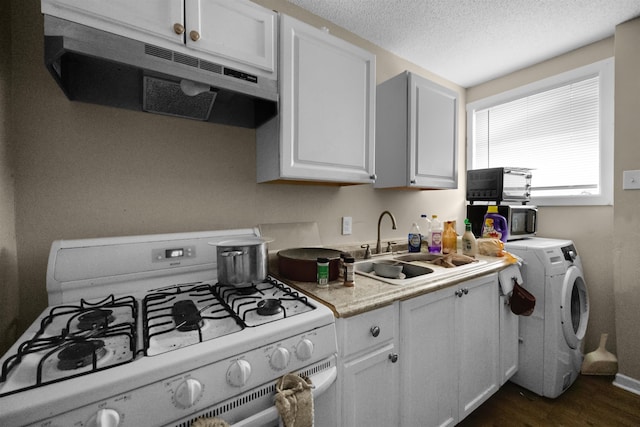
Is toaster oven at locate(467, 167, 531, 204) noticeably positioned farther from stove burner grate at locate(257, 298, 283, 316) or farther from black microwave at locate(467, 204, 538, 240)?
stove burner grate at locate(257, 298, 283, 316)

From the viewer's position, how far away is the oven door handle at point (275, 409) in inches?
27.2

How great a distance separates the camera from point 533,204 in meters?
2.35

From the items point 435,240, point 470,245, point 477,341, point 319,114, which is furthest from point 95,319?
point 470,245

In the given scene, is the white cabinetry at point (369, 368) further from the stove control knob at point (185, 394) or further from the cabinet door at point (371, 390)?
the stove control knob at point (185, 394)

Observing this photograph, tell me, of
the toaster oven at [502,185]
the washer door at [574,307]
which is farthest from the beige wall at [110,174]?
the washer door at [574,307]

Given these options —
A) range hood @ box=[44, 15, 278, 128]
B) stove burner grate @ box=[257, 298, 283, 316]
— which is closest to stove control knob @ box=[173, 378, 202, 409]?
stove burner grate @ box=[257, 298, 283, 316]

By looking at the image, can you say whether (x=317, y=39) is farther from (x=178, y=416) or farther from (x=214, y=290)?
(x=178, y=416)

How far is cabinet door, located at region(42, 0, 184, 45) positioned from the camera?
2.61 ft

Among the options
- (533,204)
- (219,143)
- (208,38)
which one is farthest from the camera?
(533,204)

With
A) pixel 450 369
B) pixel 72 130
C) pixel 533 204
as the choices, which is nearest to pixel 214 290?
pixel 72 130

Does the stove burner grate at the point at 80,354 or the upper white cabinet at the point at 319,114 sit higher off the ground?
the upper white cabinet at the point at 319,114

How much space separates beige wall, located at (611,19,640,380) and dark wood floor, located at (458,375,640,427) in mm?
226

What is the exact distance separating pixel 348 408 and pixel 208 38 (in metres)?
1.45

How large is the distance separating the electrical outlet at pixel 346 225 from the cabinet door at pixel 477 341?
0.77 meters
